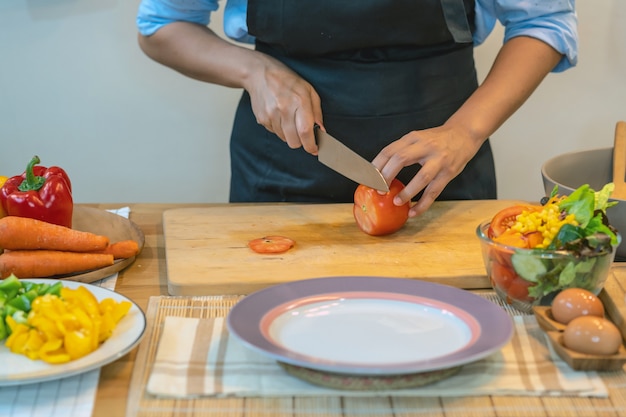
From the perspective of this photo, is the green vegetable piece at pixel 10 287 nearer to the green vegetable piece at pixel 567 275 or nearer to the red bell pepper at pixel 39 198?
the red bell pepper at pixel 39 198

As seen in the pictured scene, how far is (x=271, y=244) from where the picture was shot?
4.46 feet

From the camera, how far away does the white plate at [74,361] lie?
91cm

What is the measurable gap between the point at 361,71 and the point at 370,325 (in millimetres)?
742

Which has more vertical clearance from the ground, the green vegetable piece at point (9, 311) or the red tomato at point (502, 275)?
the green vegetable piece at point (9, 311)

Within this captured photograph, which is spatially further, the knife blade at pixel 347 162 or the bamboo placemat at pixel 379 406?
the knife blade at pixel 347 162

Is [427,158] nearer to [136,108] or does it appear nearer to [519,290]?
[519,290]

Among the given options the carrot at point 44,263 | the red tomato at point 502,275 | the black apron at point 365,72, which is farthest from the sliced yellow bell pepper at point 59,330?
the black apron at point 365,72

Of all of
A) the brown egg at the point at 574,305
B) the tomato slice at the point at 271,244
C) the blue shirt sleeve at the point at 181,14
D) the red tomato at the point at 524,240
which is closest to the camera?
the brown egg at the point at 574,305

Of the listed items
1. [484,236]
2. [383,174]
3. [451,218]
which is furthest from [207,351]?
[451,218]

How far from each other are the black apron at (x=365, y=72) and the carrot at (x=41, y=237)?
532mm

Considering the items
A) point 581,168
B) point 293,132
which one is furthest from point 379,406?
point 581,168

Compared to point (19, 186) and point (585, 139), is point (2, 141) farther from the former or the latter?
point (585, 139)

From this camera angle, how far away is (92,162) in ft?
8.04

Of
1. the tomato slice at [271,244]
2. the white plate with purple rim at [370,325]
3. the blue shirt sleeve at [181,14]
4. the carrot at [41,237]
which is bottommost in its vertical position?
the tomato slice at [271,244]
